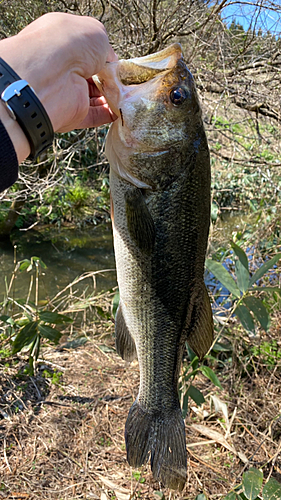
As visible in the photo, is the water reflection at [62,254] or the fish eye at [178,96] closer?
the fish eye at [178,96]

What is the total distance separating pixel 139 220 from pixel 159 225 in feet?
0.29

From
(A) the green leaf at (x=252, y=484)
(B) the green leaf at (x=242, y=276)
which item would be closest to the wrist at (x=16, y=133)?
(B) the green leaf at (x=242, y=276)

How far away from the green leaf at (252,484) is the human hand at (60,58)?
1956mm

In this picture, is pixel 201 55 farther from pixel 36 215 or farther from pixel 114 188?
pixel 36 215

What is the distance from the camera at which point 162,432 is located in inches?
69.0

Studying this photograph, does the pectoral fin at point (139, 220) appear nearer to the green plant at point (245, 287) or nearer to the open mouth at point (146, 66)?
the open mouth at point (146, 66)

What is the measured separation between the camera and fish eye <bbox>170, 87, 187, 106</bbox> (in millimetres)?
1554

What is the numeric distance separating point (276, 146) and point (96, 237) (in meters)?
6.22

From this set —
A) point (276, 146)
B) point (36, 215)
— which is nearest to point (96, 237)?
point (36, 215)

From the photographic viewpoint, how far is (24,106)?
3.99 feet

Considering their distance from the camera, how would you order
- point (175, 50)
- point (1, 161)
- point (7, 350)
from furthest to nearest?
point (7, 350) < point (175, 50) < point (1, 161)

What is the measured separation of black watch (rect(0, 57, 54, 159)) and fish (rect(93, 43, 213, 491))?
389 mm

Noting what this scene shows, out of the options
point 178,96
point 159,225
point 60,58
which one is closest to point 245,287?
point 159,225

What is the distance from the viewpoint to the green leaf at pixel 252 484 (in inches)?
73.8
